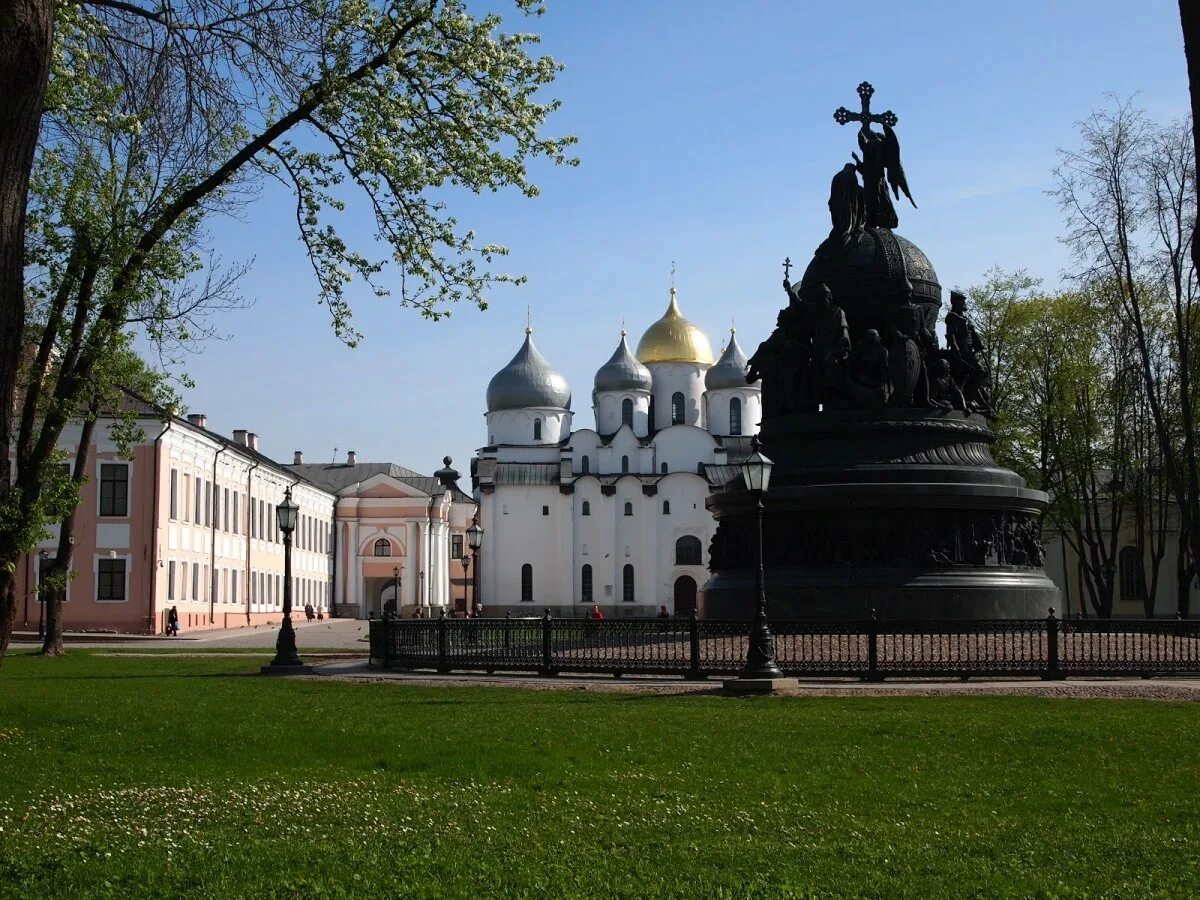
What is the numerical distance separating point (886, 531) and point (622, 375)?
7126 cm

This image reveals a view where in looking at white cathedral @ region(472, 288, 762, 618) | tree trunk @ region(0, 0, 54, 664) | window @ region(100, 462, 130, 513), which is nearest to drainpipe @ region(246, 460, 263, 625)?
window @ region(100, 462, 130, 513)

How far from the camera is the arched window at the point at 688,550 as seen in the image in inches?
3504

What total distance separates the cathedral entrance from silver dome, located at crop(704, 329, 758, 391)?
1411 cm

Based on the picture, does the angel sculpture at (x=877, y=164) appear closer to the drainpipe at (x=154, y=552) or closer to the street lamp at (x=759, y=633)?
the street lamp at (x=759, y=633)

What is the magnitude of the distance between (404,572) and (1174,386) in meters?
55.2

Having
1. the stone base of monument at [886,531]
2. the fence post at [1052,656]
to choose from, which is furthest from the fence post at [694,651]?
the fence post at [1052,656]

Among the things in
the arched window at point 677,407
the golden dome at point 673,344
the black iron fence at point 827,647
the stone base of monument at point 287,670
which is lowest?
the stone base of monument at point 287,670

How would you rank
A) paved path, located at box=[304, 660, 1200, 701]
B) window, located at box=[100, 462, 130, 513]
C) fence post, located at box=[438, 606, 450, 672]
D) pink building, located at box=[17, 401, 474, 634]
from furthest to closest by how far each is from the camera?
1. window, located at box=[100, 462, 130, 513]
2. pink building, located at box=[17, 401, 474, 634]
3. fence post, located at box=[438, 606, 450, 672]
4. paved path, located at box=[304, 660, 1200, 701]

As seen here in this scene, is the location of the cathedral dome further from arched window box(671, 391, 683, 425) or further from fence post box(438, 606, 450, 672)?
fence post box(438, 606, 450, 672)

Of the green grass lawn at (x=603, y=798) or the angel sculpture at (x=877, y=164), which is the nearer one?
the green grass lawn at (x=603, y=798)

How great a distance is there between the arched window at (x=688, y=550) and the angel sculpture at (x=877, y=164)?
197ft

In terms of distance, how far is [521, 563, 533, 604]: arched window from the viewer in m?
89.4

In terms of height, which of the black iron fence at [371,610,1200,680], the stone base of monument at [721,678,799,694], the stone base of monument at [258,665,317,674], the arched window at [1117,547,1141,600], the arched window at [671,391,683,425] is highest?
the arched window at [671,391,683,425]

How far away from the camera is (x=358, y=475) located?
10088cm
